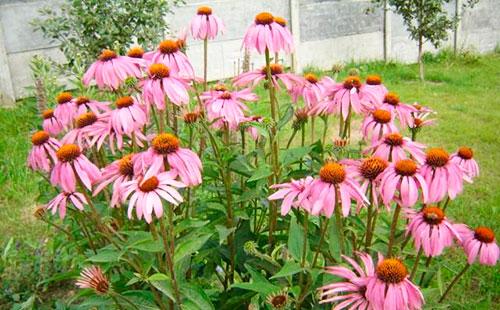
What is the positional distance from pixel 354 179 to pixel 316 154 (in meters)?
0.34

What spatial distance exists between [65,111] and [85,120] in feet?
0.46

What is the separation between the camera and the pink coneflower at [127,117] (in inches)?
47.7

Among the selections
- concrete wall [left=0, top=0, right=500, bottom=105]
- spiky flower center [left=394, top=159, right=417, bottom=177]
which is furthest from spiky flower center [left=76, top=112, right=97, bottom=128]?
concrete wall [left=0, top=0, right=500, bottom=105]

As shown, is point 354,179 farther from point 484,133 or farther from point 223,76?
point 223,76

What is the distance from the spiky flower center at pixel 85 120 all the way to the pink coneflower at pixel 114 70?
3.2 inches

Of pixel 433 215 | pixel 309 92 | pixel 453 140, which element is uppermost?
pixel 309 92

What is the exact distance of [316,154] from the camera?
1.44m

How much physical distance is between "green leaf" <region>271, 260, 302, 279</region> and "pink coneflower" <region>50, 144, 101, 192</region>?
407mm

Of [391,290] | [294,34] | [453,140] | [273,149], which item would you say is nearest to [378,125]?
[273,149]

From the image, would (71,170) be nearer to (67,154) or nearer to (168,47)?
(67,154)

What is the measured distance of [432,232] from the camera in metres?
1.13

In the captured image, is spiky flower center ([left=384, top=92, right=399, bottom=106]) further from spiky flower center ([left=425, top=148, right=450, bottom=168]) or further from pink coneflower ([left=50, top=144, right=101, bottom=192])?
pink coneflower ([left=50, top=144, right=101, bottom=192])

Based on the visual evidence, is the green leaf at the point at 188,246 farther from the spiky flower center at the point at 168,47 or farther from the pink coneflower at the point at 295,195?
the spiky flower center at the point at 168,47

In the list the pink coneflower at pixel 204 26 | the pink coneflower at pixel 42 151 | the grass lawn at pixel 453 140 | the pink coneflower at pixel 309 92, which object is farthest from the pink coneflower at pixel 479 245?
the pink coneflower at pixel 42 151
